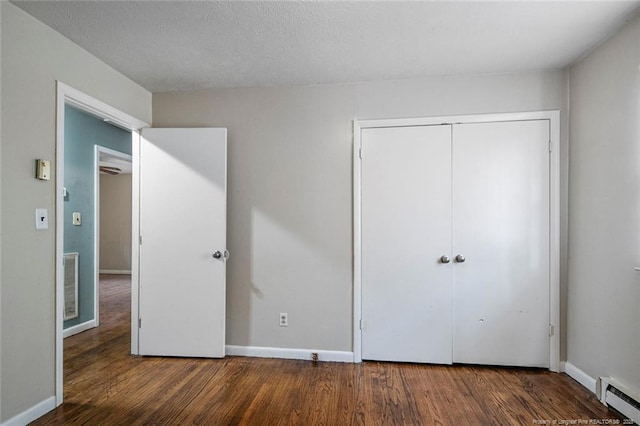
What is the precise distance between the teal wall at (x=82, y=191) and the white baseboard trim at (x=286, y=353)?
6.32ft

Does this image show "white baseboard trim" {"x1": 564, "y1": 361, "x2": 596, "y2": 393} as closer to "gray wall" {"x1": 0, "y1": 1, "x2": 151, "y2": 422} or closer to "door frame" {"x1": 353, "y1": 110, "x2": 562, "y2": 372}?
"door frame" {"x1": 353, "y1": 110, "x2": 562, "y2": 372}

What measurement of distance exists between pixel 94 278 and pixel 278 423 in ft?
9.57

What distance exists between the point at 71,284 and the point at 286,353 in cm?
248

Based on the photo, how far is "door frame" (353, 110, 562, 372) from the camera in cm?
237

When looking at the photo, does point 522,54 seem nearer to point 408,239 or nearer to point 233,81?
point 408,239

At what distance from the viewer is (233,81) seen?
262 cm

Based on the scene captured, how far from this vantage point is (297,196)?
2658 mm

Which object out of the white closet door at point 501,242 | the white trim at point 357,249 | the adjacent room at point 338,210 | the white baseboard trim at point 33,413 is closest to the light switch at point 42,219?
the adjacent room at point 338,210

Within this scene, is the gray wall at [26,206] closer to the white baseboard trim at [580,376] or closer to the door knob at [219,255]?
the door knob at [219,255]

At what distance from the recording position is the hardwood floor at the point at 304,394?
183 centimetres

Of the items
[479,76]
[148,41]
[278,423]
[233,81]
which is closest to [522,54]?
[479,76]

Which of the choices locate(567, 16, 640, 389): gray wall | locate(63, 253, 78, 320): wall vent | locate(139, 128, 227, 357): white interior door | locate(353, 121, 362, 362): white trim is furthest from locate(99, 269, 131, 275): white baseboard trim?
locate(567, 16, 640, 389): gray wall

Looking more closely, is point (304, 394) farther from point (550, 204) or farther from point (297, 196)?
point (550, 204)

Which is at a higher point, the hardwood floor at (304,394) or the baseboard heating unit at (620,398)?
the baseboard heating unit at (620,398)
